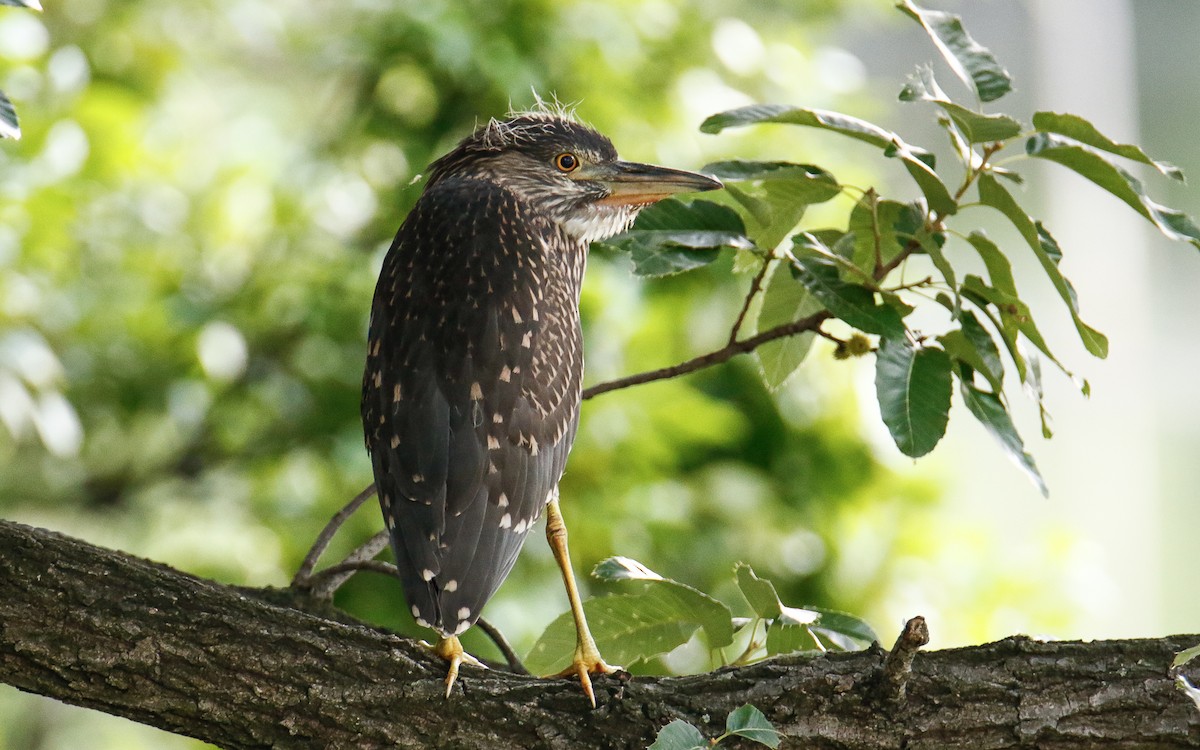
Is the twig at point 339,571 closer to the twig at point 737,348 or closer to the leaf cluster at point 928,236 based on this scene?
the twig at point 737,348

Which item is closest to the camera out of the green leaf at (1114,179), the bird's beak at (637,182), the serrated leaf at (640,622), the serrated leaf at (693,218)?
the green leaf at (1114,179)

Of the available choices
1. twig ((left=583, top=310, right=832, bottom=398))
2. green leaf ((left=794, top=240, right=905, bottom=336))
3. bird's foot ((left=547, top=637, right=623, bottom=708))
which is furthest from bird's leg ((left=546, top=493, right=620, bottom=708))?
green leaf ((left=794, top=240, right=905, bottom=336))

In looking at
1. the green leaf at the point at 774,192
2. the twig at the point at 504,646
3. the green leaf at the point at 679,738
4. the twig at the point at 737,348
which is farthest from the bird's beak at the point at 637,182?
the green leaf at the point at 679,738

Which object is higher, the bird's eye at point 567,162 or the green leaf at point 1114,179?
the bird's eye at point 567,162

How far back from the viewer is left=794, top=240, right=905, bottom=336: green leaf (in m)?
1.84

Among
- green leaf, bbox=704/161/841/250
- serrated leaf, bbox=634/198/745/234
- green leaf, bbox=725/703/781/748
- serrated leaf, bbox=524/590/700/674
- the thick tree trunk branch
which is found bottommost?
green leaf, bbox=725/703/781/748

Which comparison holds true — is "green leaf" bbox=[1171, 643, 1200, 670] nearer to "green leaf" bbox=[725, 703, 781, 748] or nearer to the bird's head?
"green leaf" bbox=[725, 703, 781, 748]

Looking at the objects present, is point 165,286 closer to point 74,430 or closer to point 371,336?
point 74,430

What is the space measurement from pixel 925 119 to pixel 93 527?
18.7ft

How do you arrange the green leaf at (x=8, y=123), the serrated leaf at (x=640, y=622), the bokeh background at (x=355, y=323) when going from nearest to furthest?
the green leaf at (x=8, y=123) < the serrated leaf at (x=640, y=622) < the bokeh background at (x=355, y=323)

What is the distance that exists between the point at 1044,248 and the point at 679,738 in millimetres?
876

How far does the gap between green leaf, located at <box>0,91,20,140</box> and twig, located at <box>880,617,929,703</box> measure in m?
1.24

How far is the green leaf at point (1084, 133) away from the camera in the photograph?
1761 millimetres

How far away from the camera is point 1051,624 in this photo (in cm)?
441
